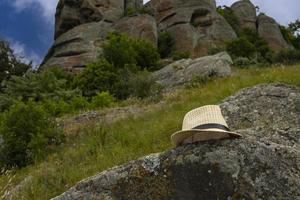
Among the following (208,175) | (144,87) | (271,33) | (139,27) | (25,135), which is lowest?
(271,33)

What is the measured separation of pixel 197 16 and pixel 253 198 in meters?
39.2

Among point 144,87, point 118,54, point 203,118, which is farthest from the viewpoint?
point 118,54

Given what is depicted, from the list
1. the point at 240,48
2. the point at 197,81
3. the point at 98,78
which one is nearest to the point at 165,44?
the point at 240,48

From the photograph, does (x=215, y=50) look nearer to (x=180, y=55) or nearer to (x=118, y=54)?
(x=180, y=55)

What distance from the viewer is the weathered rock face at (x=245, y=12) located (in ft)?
160

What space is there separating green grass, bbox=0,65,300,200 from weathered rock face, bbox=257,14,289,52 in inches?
1143

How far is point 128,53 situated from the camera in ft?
Answer: 97.7

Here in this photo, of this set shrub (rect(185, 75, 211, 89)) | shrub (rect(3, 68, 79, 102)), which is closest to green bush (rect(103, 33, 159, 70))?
shrub (rect(3, 68, 79, 102))

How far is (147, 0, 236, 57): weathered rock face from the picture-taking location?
3862 centimetres

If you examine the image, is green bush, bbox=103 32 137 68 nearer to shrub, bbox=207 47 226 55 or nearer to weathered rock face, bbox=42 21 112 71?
weathered rock face, bbox=42 21 112 71

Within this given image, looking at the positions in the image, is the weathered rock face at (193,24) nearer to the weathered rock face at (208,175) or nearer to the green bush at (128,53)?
the green bush at (128,53)

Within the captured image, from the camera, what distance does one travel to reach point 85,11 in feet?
146

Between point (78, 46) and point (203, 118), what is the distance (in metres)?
34.7

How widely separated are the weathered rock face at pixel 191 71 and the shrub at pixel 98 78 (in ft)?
7.55
